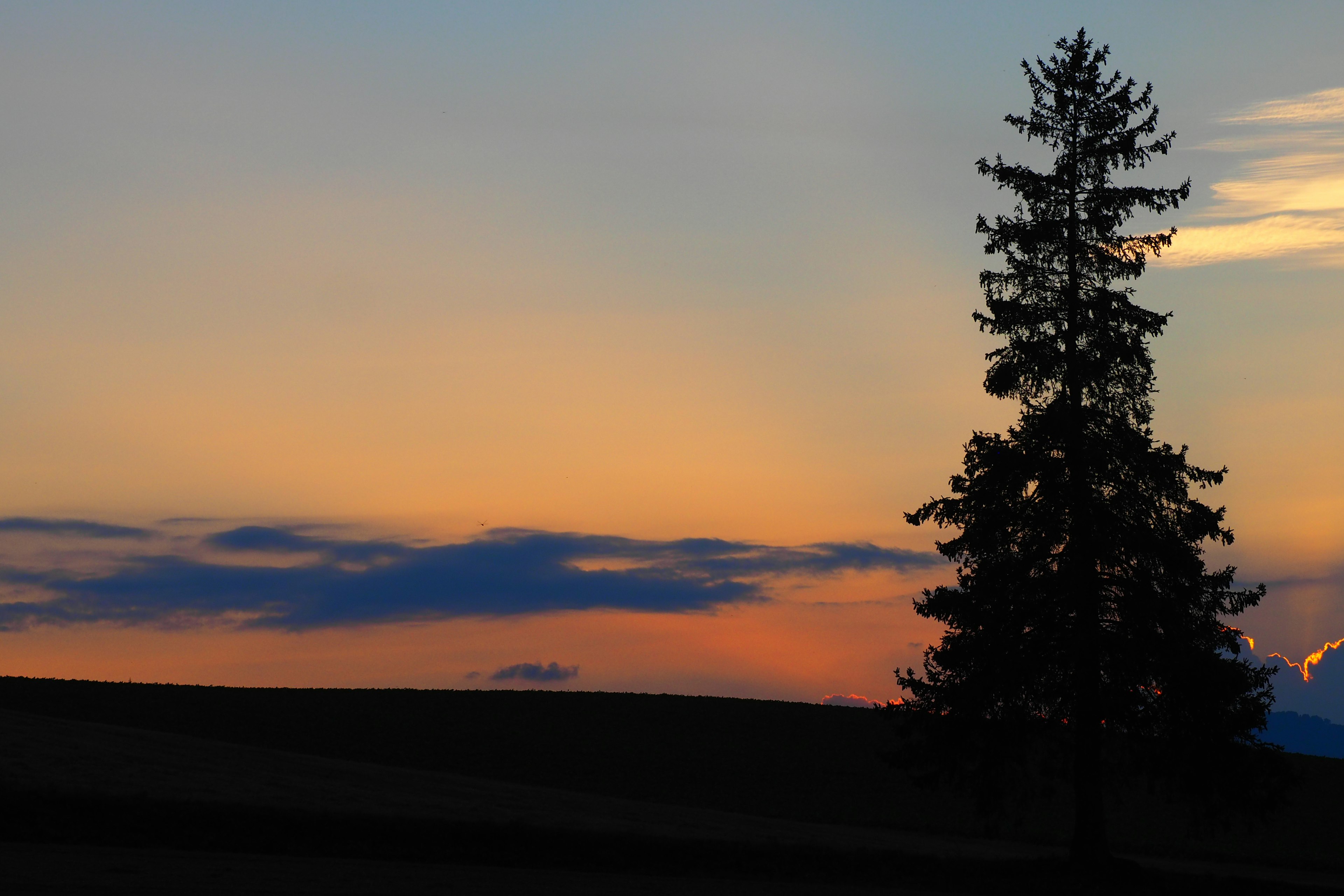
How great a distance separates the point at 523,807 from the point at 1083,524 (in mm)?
19199

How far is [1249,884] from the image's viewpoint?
26250 millimetres

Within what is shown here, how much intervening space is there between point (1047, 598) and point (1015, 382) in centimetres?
544

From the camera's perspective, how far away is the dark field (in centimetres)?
2238

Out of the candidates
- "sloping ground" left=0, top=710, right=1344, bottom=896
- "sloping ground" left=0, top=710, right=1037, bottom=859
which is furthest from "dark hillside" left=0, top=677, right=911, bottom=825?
"sloping ground" left=0, top=710, right=1344, bottom=896

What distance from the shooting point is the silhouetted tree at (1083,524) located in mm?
26516

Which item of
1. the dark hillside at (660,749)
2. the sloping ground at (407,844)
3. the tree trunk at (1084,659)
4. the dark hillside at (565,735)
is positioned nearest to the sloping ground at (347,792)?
the sloping ground at (407,844)

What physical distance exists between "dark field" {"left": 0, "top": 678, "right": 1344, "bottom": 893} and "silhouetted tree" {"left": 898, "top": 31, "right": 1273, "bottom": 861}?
3.40 meters

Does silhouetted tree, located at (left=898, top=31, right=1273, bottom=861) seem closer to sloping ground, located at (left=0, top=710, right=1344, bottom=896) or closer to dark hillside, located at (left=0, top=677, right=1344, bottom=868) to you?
sloping ground, located at (left=0, top=710, right=1344, bottom=896)

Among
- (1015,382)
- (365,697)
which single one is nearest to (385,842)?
(1015,382)

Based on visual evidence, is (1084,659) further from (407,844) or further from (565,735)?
(565,735)

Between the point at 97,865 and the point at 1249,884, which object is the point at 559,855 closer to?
the point at 97,865

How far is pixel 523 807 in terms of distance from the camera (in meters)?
35.3

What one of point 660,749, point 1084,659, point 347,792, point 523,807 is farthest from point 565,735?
point 1084,659

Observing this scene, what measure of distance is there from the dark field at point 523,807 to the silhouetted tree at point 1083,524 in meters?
3.40
